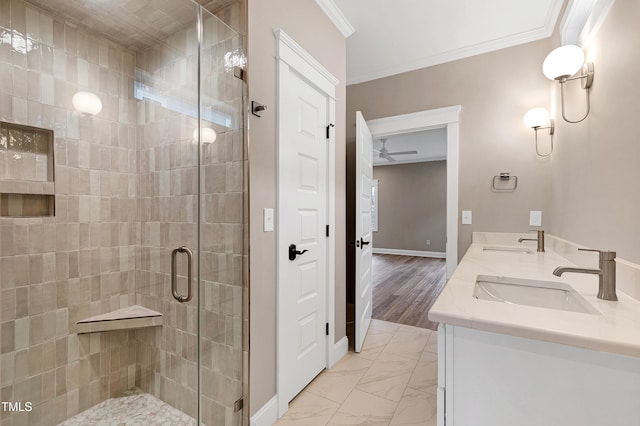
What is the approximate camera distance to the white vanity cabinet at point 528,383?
2.43 feet

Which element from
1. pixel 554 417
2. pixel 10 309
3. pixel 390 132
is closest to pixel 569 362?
pixel 554 417

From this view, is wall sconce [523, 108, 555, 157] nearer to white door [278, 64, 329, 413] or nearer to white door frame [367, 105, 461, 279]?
white door frame [367, 105, 461, 279]

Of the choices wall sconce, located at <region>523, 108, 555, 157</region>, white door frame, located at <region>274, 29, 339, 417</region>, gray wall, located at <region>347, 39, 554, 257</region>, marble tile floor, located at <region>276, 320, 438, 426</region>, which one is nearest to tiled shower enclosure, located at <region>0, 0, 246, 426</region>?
white door frame, located at <region>274, 29, 339, 417</region>

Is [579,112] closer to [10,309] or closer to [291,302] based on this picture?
[291,302]

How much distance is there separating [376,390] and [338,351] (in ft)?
1.57

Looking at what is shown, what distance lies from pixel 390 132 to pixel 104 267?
2.81 m

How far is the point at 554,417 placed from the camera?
0.79 m

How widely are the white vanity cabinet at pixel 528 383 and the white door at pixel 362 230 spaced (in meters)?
1.61

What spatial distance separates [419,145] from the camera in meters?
6.30

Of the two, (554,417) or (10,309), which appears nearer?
(554,417)

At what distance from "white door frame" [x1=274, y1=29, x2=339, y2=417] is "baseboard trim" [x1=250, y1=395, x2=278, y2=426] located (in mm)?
35

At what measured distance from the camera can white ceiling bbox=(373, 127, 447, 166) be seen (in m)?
5.50

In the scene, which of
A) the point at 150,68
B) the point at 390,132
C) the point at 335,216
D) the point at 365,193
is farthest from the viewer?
the point at 390,132

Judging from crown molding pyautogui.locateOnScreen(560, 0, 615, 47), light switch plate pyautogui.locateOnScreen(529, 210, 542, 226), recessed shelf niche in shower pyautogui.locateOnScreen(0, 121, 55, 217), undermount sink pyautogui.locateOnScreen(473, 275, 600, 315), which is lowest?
undermount sink pyautogui.locateOnScreen(473, 275, 600, 315)
